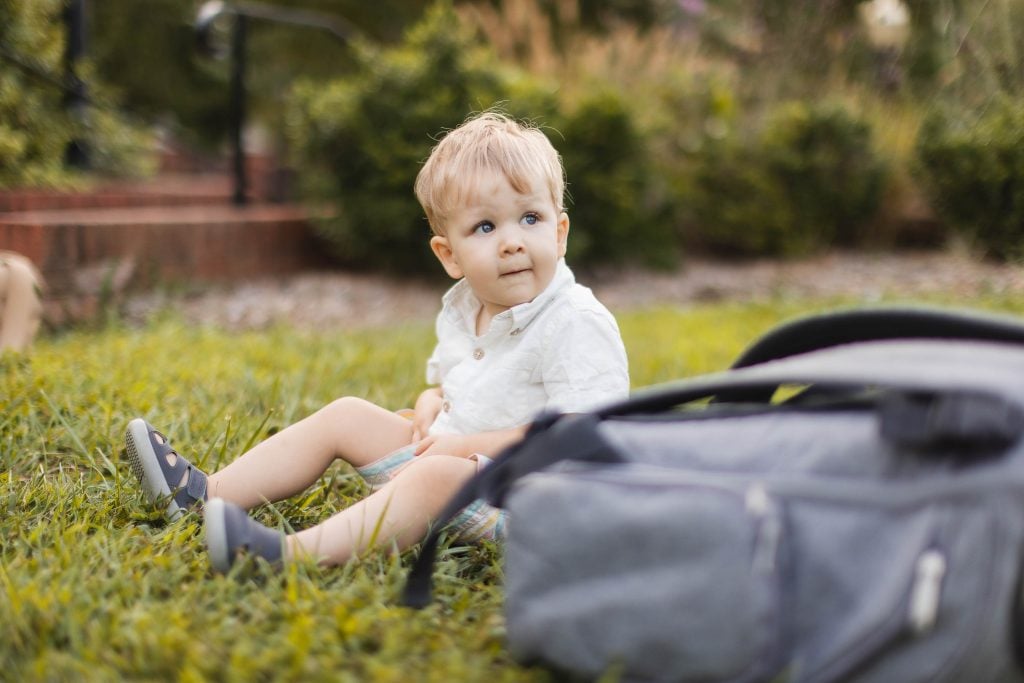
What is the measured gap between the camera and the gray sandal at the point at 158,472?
196 centimetres

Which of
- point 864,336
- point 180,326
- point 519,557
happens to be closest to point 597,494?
point 519,557

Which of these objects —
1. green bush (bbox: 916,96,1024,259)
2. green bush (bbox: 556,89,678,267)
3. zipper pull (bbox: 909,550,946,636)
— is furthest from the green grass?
green bush (bbox: 916,96,1024,259)

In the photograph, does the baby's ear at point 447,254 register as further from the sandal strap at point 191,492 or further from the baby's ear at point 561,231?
the sandal strap at point 191,492

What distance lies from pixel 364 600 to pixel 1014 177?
4165 millimetres

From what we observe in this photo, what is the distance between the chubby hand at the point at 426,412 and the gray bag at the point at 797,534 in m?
0.71

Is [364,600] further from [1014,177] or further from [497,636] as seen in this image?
[1014,177]

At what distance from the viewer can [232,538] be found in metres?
1.65

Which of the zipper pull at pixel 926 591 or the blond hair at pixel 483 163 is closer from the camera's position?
the zipper pull at pixel 926 591

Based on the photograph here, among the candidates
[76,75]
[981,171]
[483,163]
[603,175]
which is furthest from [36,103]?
[981,171]

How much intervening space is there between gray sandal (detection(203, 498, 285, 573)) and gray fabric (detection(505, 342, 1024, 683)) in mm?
499

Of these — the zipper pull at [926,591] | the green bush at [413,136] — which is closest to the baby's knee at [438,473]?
the zipper pull at [926,591]

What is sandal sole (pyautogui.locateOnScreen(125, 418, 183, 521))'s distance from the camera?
1958mm

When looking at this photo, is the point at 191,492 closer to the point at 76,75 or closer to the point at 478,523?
the point at 478,523

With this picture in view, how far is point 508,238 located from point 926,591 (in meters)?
1.11
